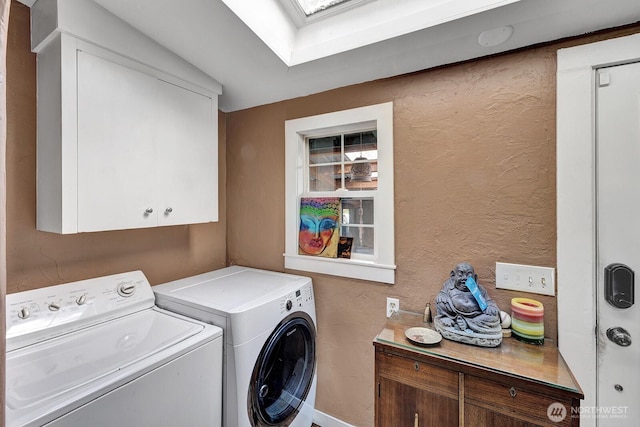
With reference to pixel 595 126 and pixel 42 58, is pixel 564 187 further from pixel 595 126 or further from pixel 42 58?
pixel 42 58

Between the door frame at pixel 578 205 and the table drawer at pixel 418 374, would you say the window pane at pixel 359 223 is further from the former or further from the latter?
the door frame at pixel 578 205

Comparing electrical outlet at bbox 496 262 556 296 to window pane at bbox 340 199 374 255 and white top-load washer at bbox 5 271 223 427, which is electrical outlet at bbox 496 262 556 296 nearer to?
window pane at bbox 340 199 374 255

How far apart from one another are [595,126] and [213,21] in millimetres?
1795

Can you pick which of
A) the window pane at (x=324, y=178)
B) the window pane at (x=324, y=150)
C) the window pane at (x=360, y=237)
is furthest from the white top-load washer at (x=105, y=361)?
the window pane at (x=324, y=150)

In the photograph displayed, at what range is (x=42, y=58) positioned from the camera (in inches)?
50.9

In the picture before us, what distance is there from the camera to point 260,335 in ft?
4.54

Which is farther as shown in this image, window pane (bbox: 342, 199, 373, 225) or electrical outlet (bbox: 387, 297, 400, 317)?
window pane (bbox: 342, 199, 373, 225)

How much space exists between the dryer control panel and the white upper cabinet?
1.08 ft

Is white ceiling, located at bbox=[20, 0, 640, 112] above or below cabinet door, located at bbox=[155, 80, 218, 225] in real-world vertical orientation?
above

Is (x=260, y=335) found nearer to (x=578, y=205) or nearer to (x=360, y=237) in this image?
(x=360, y=237)

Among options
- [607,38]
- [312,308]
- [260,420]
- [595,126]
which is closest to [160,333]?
[260,420]

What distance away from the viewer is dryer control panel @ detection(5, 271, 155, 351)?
1145 millimetres

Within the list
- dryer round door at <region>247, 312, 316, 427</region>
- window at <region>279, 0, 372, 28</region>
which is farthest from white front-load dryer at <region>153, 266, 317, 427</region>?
window at <region>279, 0, 372, 28</region>

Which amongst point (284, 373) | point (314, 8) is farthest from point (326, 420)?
point (314, 8)
